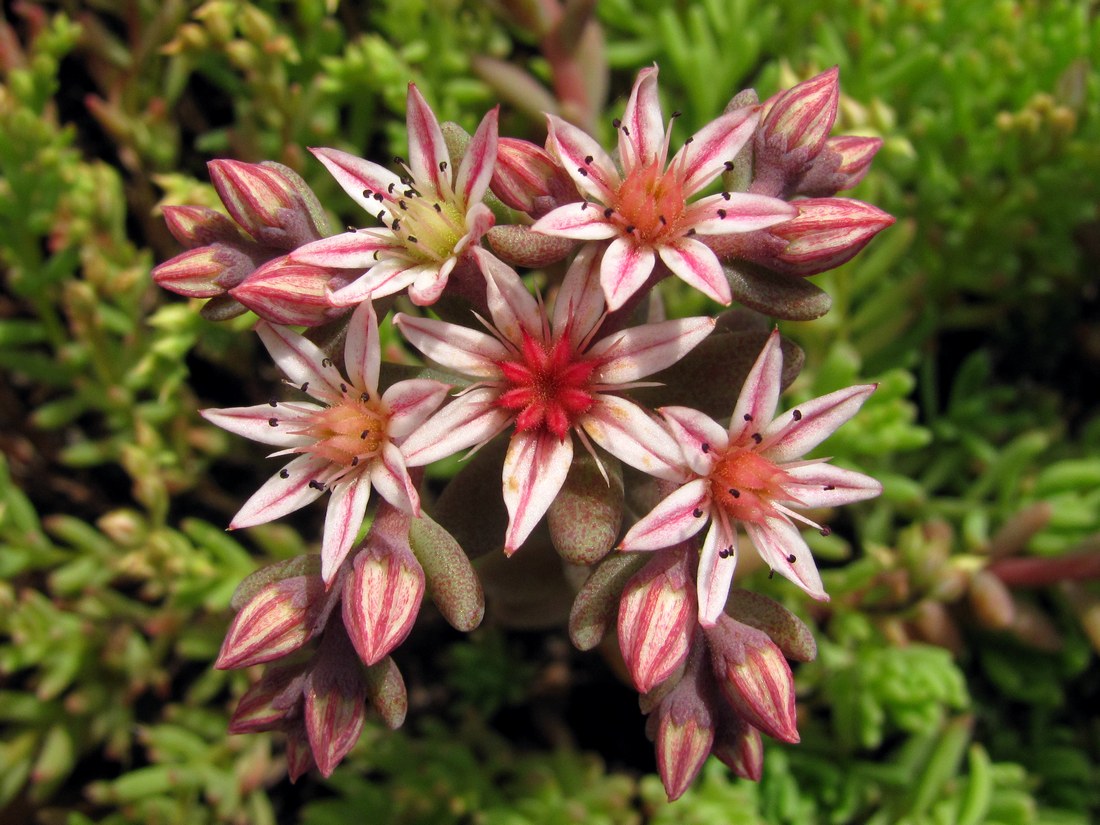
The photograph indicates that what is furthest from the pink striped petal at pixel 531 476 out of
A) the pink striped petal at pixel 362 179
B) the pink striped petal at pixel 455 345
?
the pink striped petal at pixel 362 179

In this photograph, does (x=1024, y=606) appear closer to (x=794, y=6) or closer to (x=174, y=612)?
(x=794, y=6)

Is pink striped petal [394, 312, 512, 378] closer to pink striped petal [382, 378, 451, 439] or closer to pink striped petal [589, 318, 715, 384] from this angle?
pink striped petal [382, 378, 451, 439]

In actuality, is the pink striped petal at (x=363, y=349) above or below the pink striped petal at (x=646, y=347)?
below

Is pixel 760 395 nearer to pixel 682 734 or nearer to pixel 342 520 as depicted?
pixel 682 734

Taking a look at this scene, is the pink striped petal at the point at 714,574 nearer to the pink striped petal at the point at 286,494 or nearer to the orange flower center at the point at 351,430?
the orange flower center at the point at 351,430

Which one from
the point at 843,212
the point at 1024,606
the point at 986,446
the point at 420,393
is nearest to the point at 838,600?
the point at 1024,606

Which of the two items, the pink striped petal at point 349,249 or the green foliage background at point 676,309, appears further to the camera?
the green foliage background at point 676,309

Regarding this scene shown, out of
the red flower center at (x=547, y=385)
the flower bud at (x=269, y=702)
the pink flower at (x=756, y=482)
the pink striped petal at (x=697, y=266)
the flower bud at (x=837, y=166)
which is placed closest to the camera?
the pink striped petal at (x=697, y=266)
